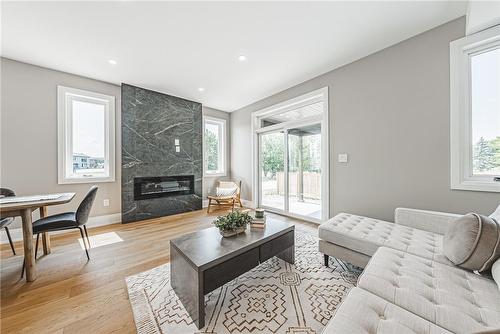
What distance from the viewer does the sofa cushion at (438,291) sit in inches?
34.2

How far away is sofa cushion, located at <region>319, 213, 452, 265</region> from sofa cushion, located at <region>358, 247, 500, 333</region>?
0.19 meters

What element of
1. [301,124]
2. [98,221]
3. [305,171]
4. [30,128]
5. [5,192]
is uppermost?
[301,124]

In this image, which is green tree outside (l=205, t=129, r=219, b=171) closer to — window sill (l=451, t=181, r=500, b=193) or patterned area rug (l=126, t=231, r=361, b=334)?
patterned area rug (l=126, t=231, r=361, b=334)

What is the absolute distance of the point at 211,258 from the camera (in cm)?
138

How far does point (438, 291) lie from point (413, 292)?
147 millimetres

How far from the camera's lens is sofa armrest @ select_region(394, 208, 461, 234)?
5.95 feet

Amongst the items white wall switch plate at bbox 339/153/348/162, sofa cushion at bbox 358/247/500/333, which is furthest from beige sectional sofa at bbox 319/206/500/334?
white wall switch plate at bbox 339/153/348/162

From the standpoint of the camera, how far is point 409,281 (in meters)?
1.13

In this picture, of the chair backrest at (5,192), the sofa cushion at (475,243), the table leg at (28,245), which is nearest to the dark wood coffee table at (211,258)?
the sofa cushion at (475,243)

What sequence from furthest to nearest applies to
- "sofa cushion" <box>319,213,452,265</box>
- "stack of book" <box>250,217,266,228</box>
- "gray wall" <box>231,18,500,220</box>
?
"gray wall" <box>231,18,500,220</box> → "stack of book" <box>250,217,266,228</box> → "sofa cushion" <box>319,213,452,265</box>

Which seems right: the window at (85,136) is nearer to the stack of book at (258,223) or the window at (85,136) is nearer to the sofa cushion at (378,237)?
the stack of book at (258,223)

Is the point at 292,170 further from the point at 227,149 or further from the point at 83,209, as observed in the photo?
the point at 83,209

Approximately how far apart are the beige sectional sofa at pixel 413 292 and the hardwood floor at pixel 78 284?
1495 millimetres

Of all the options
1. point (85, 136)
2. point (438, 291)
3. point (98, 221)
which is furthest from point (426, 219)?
point (85, 136)
